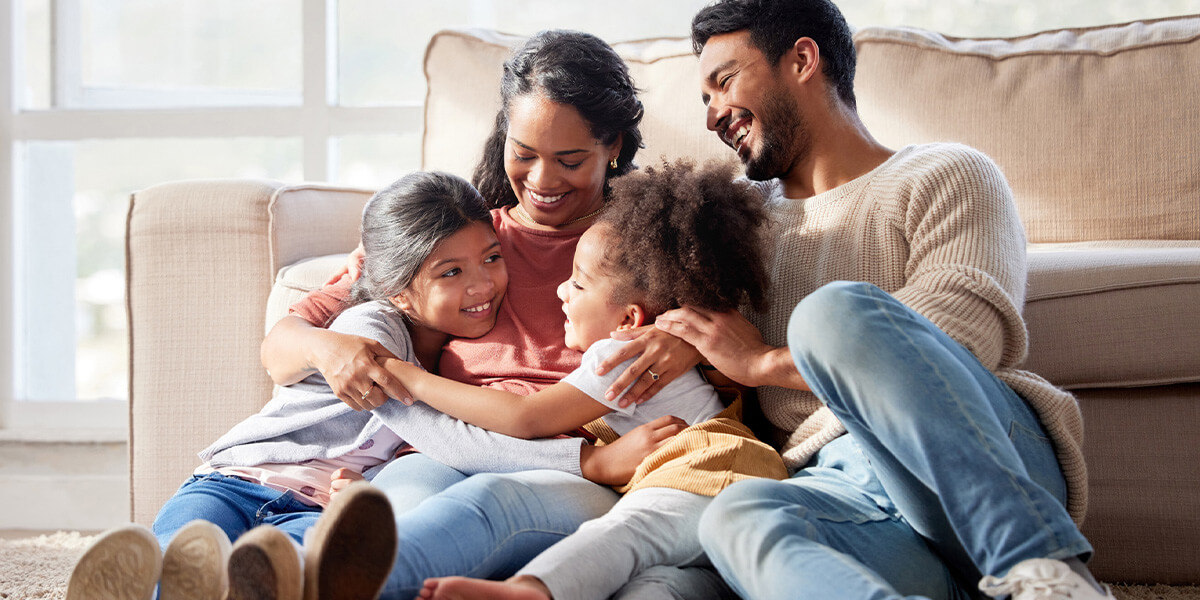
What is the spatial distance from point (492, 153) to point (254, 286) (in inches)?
18.1

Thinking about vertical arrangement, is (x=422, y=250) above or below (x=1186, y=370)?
above

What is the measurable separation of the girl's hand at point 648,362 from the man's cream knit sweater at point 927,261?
0.45ft

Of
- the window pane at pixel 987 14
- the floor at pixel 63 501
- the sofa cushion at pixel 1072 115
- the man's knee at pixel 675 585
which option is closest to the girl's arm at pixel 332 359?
the man's knee at pixel 675 585

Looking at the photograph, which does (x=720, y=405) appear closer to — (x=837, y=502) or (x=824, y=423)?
(x=824, y=423)

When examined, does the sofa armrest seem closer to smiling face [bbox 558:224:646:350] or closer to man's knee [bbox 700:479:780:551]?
smiling face [bbox 558:224:646:350]

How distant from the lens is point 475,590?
80cm

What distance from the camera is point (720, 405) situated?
118 cm

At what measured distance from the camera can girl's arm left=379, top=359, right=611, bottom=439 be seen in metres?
1.11

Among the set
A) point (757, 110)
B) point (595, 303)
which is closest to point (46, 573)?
point (595, 303)

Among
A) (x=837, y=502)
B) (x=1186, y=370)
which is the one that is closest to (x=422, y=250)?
(x=837, y=502)

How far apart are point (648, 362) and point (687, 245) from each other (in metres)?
0.15

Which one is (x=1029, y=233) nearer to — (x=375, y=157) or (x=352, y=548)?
(x=352, y=548)

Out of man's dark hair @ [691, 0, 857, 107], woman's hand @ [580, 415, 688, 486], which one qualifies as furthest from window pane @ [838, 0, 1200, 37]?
woman's hand @ [580, 415, 688, 486]

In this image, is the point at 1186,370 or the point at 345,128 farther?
the point at 345,128
